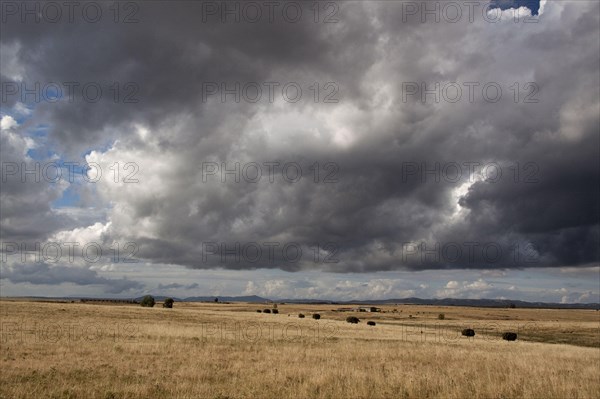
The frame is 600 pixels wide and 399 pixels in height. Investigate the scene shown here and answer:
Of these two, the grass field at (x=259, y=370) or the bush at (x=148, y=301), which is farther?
the bush at (x=148, y=301)

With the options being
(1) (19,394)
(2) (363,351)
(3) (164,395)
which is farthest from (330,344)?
(1) (19,394)

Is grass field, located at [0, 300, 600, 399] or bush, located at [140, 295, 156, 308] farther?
bush, located at [140, 295, 156, 308]

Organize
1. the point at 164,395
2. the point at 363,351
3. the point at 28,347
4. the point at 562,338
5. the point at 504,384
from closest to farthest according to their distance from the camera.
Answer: the point at 164,395 → the point at 504,384 → the point at 28,347 → the point at 363,351 → the point at 562,338

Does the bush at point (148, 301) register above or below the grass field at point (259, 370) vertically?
below

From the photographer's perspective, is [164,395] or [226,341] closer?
[164,395]

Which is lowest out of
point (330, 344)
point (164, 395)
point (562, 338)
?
point (562, 338)

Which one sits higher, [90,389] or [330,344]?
[90,389]

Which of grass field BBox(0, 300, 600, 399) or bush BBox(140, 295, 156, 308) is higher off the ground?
grass field BBox(0, 300, 600, 399)

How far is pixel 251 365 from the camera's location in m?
22.4

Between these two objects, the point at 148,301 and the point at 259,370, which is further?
the point at 148,301

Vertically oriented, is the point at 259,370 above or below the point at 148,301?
above

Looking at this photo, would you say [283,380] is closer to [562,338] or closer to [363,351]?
[363,351]

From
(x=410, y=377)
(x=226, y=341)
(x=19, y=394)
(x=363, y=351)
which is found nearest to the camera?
(x=19, y=394)

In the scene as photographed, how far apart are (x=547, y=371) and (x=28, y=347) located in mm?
27425
